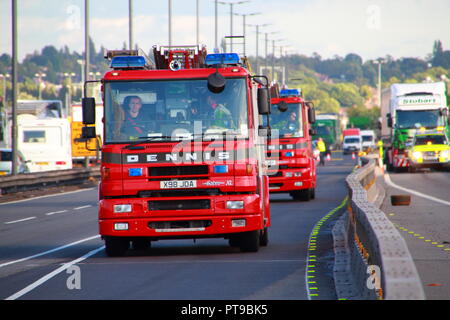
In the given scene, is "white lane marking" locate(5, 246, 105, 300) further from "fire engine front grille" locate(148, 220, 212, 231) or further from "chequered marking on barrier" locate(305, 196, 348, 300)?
"chequered marking on barrier" locate(305, 196, 348, 300)

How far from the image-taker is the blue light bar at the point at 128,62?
51.6ft

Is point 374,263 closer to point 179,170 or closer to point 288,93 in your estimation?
point 179,170

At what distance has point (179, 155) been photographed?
1508 centimetres

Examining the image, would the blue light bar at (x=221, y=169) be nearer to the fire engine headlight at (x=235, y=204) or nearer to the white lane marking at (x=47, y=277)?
the fire engine headlight at (x=235, y=204)

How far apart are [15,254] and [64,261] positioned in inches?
75.4

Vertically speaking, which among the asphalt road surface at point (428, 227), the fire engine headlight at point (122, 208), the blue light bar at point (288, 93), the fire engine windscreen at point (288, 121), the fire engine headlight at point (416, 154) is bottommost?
the asphalt road surface at point (428, 227)

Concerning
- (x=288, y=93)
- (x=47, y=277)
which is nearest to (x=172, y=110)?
(x=47, y=277)

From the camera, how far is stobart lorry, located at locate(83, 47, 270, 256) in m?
15.1

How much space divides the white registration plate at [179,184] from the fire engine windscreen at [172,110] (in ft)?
1.95

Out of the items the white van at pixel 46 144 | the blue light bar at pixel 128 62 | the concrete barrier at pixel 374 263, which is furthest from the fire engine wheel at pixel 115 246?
the white van at pixel 46 144

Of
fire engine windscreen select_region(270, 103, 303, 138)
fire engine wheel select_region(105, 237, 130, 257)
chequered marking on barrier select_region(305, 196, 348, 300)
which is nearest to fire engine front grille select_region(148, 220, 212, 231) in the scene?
fire engine wheel select_region(105, 237, 130, 257)

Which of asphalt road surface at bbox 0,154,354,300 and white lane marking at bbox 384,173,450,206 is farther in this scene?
white lane marking at bbox 384,173,450,206

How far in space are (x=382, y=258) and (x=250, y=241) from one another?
782 cm

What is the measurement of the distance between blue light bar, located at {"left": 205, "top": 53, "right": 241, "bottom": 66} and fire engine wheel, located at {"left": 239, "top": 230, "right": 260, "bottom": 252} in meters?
2.43
